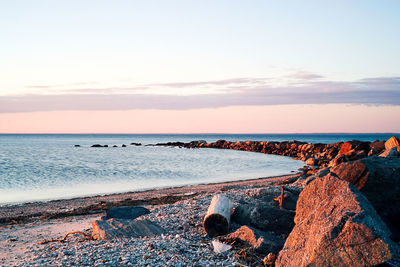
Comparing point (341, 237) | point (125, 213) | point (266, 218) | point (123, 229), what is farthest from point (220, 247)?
point (125, 213)

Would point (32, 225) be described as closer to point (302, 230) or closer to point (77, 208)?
point (77, 208)

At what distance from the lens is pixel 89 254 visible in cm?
674

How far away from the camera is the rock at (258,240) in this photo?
660 centimetres

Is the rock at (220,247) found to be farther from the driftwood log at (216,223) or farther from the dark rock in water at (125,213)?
the dark rock in water at (125,213)

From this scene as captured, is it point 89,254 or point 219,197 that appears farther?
point 219,197

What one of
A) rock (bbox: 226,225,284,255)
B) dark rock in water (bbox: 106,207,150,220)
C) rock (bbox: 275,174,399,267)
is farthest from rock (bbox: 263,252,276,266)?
→ dark rock in water (bbox: 106,207,150,220)

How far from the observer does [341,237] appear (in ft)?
15.9

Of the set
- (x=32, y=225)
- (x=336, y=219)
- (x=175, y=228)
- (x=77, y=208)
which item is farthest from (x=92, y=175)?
(x=336, y=219)

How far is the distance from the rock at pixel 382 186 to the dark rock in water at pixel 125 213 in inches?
231

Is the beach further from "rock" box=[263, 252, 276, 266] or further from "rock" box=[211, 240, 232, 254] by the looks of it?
"rock" box=[263, 252, 276, 266]

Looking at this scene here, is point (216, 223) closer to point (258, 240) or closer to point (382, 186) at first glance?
point (258, 240)

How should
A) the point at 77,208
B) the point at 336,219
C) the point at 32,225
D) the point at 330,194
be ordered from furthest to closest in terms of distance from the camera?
the point at 77,208
the point at 32,225
the point at 330,194
the point at 336,219

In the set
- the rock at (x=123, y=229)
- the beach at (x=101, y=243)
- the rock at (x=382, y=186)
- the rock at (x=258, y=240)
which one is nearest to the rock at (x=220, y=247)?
the beach at (x=101, y=243)

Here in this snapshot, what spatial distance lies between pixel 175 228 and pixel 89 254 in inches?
93.7
